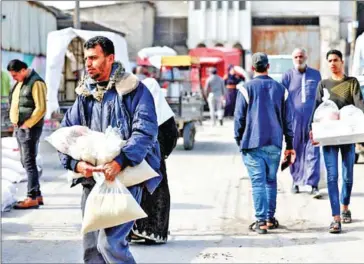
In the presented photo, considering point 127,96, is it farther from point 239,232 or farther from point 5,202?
point 5,202

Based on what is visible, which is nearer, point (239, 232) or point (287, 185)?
point (239, 232)

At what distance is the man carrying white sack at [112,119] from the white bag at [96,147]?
5 centimetres

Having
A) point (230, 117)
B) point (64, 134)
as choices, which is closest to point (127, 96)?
point (64, 134)

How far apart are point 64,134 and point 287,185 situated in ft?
21.9

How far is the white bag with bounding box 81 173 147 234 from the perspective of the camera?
5113mm

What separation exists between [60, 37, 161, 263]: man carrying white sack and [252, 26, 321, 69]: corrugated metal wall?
31.1 metres

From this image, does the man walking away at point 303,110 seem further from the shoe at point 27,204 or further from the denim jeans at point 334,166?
the shoe at point 27,204

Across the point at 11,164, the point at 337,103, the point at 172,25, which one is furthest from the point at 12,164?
the point at 172,25

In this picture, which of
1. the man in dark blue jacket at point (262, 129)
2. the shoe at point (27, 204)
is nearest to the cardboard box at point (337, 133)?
the man in dark blue jacket at point (262, 129)

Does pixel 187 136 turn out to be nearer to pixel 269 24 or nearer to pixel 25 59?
pixel 25 59

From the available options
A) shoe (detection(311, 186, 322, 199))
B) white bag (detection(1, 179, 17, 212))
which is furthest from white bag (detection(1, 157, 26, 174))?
shoe (detection(311, 186, 322, 199))

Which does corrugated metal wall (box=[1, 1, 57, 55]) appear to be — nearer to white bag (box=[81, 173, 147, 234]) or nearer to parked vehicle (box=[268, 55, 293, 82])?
parked vehicle (box=[268, 55, 293, 82])

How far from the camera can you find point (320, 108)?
26.3ft

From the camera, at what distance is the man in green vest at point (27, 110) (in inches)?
374
